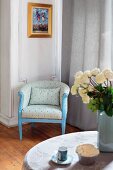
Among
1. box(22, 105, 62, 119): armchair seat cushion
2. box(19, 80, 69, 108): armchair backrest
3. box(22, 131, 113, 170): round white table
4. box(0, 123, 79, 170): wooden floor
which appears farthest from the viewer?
box(19, 80, 69, 108): armchair backrest

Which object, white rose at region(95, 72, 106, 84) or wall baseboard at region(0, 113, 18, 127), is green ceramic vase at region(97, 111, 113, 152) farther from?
wall baseboard at region(0, 113, 18, 127)

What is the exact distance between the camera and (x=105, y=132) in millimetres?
1813

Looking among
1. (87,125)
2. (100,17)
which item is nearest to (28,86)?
(87,125)

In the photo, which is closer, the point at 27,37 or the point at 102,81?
the point at 102,81

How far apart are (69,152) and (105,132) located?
0.27m

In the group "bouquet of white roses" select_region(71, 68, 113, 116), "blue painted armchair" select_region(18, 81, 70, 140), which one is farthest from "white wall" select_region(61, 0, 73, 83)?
"bouquet of white roses" select_region(71, 68, 113, 116)

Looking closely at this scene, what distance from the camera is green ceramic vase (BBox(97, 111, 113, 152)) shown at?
5.91ft

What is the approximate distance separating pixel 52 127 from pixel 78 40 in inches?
49.6

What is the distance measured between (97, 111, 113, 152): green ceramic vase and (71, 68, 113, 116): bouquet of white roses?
0.24 feet

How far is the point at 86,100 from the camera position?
178cm

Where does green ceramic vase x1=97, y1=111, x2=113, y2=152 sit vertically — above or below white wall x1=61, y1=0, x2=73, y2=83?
below

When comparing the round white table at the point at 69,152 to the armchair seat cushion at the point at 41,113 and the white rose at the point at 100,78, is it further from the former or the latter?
the armchair seat cushion at the point at 41,113

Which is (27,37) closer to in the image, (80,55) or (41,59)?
(41,59)

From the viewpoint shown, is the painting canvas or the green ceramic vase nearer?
the green ceramic vase
